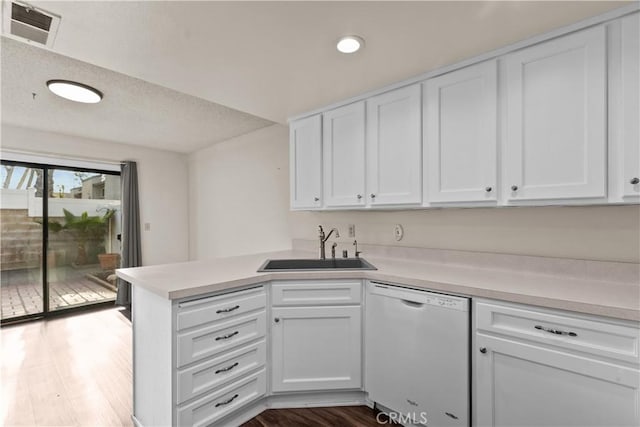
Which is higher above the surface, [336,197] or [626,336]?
[336,197]

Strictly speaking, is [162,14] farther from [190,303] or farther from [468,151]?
[468,151]

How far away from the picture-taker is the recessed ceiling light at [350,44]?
5.12 feet

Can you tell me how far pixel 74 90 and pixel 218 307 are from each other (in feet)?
7.28

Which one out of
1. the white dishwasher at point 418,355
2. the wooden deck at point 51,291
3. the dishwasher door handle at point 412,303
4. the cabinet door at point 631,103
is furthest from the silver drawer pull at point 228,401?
the wooden deck at point 51,291

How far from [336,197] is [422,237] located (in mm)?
754

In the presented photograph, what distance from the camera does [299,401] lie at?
6.48 ft

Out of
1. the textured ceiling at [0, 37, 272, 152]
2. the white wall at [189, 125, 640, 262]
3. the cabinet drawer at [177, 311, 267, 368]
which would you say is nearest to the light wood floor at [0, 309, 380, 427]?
the cabinet drawer at [177, 311, 267, 368]

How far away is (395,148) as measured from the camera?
209cm

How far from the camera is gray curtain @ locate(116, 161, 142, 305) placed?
4.25m

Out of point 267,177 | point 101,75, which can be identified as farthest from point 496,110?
point 101,75

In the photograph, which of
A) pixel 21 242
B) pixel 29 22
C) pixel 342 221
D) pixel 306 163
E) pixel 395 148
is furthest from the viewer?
pixel 21 242

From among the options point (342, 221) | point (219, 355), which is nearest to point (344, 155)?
point (342, 221)

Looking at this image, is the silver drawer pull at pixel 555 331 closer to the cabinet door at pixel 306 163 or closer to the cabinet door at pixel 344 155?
the cabinet door at pixel 344 155

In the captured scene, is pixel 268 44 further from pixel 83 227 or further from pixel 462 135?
pixel 83 227
